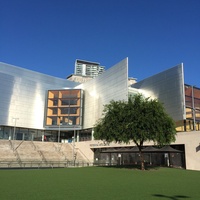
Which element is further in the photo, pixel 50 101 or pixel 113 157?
pixel 50 101

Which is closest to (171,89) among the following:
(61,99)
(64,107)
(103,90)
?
(103,90)

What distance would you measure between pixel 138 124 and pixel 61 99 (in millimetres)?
55453

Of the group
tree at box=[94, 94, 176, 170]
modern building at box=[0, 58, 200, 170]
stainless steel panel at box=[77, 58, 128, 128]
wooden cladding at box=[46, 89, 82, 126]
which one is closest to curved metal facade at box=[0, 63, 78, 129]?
modern building at box=[0, 58, 200, 170]

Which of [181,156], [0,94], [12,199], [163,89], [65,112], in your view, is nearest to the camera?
[12,199]

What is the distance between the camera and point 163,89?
200 feet

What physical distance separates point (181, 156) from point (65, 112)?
49.3m

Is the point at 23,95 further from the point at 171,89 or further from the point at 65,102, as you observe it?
the point at 171,89

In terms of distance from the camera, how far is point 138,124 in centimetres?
2827

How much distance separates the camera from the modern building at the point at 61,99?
6319 centimetres

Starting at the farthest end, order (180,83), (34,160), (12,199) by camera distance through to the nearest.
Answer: (180,83)
(34,160)
(12,199)

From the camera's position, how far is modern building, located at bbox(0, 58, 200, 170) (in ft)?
207

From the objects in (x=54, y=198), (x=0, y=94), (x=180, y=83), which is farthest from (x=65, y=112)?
(x=54, y=198)

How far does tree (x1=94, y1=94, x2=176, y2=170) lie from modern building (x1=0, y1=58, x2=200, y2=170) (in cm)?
2869

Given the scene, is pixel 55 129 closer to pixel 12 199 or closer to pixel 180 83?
pixel 180 83
